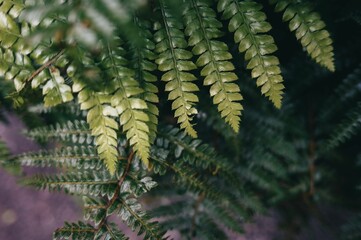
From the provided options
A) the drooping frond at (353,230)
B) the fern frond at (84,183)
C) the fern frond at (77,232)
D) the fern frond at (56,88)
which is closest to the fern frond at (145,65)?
the fern frond at (56,88)

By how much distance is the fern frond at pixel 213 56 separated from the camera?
3.47 feet

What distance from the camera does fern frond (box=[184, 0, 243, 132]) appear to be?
41.7 inches

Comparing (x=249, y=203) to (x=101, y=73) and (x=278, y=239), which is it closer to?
(x=278, y=239)

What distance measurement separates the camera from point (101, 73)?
3.42 ft

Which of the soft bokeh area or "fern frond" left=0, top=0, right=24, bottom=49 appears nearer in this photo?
"fern frond" left=0, top=0, right=24, bottom=49

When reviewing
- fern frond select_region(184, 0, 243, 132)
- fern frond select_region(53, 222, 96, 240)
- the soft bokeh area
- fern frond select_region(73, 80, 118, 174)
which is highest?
fern frond select_region(184, 0, 243, 132)

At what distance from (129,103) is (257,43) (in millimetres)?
490

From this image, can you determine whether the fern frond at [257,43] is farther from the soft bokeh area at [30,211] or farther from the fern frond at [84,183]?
the soft bokeh area at [30,211]

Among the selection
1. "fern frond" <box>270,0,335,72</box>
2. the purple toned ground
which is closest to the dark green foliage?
"fern frond" <box>270,0,335,72</box>

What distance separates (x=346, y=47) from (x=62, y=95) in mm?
1481

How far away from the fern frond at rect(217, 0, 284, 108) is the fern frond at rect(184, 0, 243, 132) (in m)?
0.07

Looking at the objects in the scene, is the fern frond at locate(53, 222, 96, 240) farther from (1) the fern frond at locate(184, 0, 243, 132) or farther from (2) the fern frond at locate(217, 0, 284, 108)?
(2) the fern frond at locate(217, 0, 284, 108)

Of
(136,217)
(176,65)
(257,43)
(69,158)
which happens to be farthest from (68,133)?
(257,43)

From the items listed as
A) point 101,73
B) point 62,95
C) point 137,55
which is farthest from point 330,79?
point 62,95
